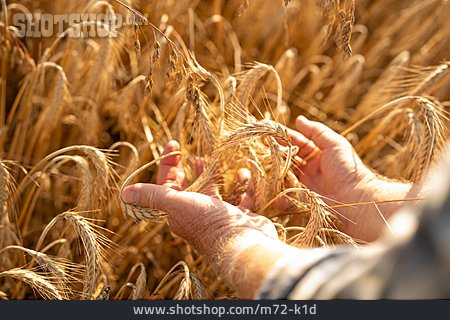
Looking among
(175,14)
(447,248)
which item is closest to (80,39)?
(175,14)

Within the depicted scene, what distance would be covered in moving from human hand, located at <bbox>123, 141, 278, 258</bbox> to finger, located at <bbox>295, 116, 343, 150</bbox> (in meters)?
0.36

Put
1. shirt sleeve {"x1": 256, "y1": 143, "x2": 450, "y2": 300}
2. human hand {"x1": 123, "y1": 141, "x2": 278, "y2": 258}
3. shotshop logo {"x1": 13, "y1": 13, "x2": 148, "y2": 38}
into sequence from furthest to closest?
1. shotshop logo {"x1": 13, "y1": 13, "x2": 148, "y2": 38}
2. human hand {"x1": 123, "y1": 141, "x2": 278, "y2": 258}
3. shirt sleeve {"x1": 256, "y1": 143, "x2": 450, "y2": 300}

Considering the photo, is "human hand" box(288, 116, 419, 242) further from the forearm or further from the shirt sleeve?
the shirt sleeve

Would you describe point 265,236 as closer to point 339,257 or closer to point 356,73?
point 339,257

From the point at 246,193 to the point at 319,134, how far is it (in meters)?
0.27

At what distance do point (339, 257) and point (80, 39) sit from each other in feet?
4.34

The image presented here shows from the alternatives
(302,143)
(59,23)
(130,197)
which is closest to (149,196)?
(130,197)

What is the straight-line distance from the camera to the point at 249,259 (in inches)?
41.6

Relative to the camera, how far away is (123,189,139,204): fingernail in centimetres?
130

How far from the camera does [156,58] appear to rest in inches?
48.0

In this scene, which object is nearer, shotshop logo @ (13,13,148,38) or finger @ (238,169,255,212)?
finger @ (238,169,255,212)

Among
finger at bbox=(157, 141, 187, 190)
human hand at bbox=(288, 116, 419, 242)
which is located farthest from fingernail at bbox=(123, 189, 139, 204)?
human hand at bbox=(288, 116, 419, 242)
